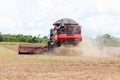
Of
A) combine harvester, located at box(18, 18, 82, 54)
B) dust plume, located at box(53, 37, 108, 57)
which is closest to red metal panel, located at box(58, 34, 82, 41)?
combine harvester, located at box(18, 18, 82, 54)

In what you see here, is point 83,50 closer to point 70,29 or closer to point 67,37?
point 67,37

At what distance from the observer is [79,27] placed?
33188mm

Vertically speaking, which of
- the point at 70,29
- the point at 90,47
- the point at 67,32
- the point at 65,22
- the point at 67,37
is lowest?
the point at 90,47

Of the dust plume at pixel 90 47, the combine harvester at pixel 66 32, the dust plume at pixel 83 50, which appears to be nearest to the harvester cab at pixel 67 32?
the combine harvester at pixel 66 32

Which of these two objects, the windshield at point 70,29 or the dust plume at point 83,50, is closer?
the dust plume at point 83,50

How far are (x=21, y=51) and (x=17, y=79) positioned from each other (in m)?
22.3

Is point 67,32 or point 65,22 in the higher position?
point 65,22

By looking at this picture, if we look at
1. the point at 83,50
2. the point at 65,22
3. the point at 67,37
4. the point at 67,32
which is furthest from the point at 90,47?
the point at 65,22

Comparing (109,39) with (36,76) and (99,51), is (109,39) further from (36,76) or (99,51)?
(36,76)

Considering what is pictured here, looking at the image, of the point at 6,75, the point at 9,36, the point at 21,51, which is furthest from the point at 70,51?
the point at 9,36

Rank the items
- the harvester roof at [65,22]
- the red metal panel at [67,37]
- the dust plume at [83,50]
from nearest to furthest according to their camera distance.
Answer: the dust plume at [83,50]
the harvester roof at [65,22]
the red metal panel at [67,37]

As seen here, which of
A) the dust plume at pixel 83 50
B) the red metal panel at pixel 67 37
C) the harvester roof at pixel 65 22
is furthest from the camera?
the red metal panel at pixel 67 37

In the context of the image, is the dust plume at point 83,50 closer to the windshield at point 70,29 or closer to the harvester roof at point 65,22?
the windshield at point 70,29

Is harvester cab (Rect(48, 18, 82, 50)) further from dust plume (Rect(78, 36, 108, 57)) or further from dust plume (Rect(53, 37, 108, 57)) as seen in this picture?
dust plume (Rect(78, 36, 108, 57))
